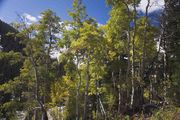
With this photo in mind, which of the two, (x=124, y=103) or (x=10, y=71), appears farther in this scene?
(x=10, y=71)

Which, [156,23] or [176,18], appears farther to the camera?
[156,23]

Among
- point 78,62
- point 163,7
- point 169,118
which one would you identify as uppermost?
point 163,7

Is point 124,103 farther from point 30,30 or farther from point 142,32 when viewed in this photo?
point 30,30

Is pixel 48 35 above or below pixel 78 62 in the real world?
above

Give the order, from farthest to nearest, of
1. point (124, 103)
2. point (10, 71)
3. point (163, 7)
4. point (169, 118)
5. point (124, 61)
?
1. point (10, 71)
2. point (124, 61)
3. point (163, 7)
4. point (124, 103)
5. point (169, 118)

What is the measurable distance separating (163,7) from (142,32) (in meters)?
3.51

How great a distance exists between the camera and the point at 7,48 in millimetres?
57688

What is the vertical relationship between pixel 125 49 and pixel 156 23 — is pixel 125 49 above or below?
below

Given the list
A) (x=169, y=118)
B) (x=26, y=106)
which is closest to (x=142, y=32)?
(x=26, y=106)

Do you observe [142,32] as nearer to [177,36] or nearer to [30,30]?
[177,36]

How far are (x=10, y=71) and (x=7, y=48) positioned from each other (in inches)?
138

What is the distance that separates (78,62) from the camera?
120 ft

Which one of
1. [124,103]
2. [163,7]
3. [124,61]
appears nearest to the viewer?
[124,103]

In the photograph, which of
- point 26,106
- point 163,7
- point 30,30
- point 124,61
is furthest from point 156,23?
point 26,106
